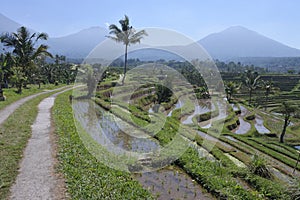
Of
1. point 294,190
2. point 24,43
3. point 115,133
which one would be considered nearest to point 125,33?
point 24,43

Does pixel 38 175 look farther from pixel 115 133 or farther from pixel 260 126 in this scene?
pixel 260 126

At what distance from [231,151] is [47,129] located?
338 inches

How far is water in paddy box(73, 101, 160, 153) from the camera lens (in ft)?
32.5

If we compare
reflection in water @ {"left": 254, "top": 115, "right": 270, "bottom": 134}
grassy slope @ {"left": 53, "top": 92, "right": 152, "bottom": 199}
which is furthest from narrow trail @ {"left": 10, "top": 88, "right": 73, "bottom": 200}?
reflection in water @ {"left": 254, "top": 115, "right": 270, "bottom": 134}

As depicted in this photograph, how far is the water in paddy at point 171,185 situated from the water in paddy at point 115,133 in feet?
6.69

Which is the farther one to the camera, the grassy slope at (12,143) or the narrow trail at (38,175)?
the grassy slope at (12,143)

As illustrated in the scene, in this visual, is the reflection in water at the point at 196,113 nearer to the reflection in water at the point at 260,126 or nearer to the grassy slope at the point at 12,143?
the reflection in water at the point at 260,126

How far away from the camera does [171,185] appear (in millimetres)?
6766

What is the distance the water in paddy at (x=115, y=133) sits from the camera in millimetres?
9909

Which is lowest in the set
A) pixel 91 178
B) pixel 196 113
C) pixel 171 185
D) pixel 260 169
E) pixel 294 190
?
pixel 196 113

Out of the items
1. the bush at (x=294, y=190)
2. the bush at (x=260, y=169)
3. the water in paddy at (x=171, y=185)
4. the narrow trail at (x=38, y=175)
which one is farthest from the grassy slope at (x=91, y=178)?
the bush at (x=260, y=169)

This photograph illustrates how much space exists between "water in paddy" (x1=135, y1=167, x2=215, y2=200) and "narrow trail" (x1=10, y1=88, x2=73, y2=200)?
7.59ft

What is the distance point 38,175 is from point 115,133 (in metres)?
5.94

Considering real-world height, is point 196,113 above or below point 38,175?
below
